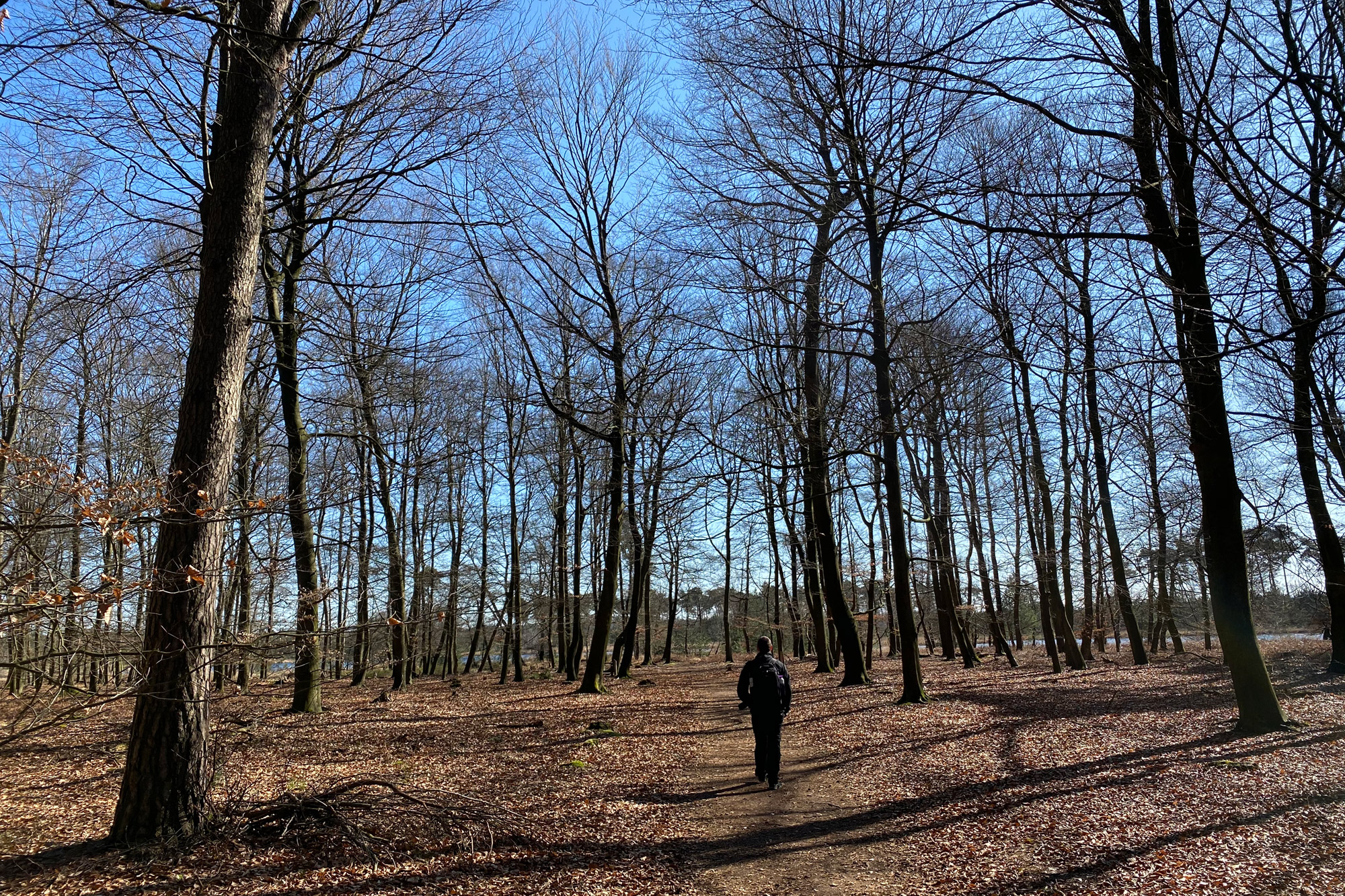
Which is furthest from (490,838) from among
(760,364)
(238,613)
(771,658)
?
(760,364)

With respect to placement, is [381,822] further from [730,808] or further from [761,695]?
→ [761,695]

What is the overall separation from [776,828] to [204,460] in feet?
18.3

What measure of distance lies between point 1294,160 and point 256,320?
699 cm

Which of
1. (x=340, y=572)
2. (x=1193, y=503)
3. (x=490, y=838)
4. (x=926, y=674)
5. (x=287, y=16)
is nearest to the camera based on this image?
(x=490, y=838)

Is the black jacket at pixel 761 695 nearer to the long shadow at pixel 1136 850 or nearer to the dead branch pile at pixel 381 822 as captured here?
the dead branch pile at pixel 381 822

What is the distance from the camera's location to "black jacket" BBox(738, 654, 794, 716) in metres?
7.58

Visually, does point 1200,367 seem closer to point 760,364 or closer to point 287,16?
point 287,16

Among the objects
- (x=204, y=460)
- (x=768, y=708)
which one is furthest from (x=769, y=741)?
(x=204, y=460)

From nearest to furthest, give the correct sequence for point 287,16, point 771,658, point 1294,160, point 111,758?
1. point 1294,160
2. point 287,16
3. point 111,758
4. point 771,658

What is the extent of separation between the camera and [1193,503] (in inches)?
420

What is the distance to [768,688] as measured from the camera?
300 inches

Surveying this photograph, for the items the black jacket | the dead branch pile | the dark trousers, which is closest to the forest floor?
the dead branch pile

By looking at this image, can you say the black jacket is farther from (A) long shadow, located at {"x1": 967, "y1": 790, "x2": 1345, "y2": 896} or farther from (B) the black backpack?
(A) long shadow, located at {"x1": 967, "y1": 790, "x2": 1345, "y2": 896}

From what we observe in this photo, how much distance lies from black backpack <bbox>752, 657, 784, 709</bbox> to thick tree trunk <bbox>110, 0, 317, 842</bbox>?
16.3ft
